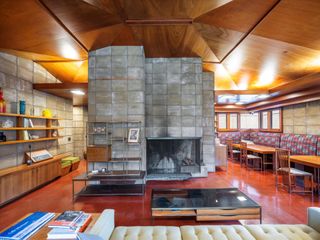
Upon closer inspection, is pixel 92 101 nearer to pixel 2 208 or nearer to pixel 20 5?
pixel 20 5

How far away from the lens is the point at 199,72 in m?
Answer: 5.08

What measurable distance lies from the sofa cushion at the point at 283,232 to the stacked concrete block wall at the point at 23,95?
14.7ft

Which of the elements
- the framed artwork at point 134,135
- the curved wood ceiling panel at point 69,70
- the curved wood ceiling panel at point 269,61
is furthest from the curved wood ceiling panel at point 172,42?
the framed artwork at point 134,135

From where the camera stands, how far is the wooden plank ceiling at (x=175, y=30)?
269 centimetres

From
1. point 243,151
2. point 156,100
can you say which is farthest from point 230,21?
point 243,151

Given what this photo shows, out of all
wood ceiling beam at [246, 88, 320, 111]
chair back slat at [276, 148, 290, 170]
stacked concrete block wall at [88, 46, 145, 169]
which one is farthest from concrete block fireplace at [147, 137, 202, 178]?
wood ceiling beam at [246, 88, 320, 111]

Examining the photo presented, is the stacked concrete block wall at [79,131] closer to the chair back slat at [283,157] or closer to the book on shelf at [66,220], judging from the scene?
the book on shelf at [66,220]

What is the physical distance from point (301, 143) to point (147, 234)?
5.71 metres

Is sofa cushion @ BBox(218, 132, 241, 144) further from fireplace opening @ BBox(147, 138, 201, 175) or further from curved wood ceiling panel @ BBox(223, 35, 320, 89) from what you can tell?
fireplace opening @ BBox(147, 138, 201, 175)

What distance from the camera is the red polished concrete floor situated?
9.39 feet

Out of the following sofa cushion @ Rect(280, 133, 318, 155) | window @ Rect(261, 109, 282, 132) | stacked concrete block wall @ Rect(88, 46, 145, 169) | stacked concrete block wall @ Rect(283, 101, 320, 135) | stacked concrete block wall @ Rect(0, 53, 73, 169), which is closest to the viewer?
stacked concrete block wall @ Rect(0, 53, 73, 169)

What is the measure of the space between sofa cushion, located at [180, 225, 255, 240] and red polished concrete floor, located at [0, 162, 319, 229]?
2.75ft

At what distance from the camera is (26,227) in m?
1.61

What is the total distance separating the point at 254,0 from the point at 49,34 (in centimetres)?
332
